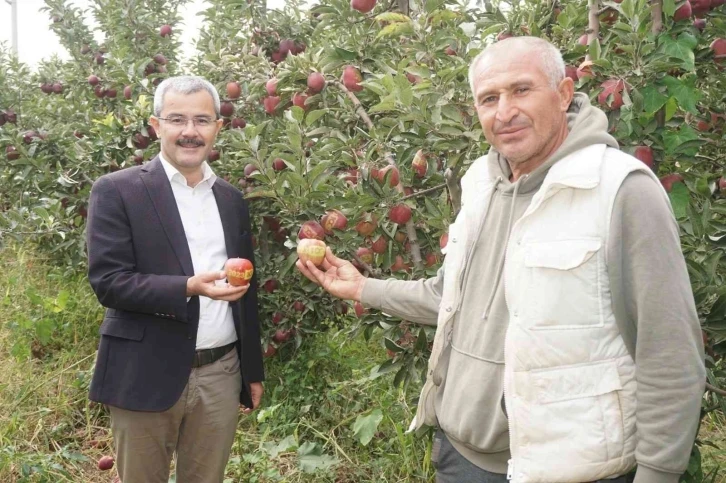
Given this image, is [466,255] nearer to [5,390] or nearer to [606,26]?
[606,26]

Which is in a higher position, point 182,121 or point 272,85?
point 272,85

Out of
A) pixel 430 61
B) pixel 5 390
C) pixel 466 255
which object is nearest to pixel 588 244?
pixel 466 255

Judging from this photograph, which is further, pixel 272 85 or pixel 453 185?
pixel 272 85

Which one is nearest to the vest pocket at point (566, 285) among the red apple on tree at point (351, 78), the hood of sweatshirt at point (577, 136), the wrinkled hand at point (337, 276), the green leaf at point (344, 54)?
the hood of sweatshirt at point (577, 136)

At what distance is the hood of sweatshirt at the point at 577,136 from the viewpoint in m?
1.31

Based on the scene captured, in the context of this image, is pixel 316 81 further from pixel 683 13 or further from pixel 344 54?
pixel 683 13

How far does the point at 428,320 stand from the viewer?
1.74 m

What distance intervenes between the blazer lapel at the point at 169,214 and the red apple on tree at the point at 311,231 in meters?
0.37

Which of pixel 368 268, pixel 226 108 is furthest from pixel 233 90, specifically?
pixel 368 268

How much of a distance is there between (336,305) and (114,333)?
1.47m

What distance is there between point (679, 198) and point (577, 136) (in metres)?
0.75

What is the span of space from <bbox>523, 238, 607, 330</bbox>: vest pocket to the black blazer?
1.07 meters

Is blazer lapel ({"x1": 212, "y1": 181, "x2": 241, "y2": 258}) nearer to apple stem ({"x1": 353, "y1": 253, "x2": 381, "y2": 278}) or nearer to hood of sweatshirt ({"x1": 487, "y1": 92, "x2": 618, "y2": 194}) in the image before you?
apple stem ({"x1": 353, "y1": 253, "x2": 381, "y2": 278})

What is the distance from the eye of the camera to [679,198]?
190cm
